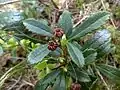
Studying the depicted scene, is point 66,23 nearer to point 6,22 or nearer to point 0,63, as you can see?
point 6,22

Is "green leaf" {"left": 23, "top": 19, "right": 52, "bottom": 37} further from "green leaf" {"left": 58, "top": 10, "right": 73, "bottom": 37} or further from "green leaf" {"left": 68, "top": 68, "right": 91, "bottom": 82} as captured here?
"green leaf" {"left": 68, "top": 68, "right": 91, "bottom": 82}

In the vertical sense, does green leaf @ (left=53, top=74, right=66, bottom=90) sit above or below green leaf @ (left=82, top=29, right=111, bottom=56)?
below

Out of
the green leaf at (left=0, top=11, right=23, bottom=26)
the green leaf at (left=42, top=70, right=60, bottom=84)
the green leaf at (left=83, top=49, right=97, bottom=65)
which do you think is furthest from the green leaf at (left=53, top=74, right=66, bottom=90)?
the green leaf at (left=0, top=11, right=23, bottom=26)

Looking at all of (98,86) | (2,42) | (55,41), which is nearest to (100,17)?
(55,41)

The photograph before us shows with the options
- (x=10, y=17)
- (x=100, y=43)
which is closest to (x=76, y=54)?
(x=100, y=43)

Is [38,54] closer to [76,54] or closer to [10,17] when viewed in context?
[76,54]

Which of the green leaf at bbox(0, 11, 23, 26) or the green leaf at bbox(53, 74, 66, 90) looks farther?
the green leaf at bbox(0, 11, 23, 26)
